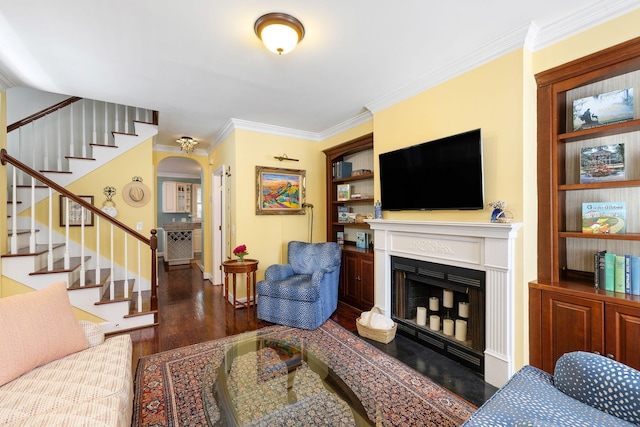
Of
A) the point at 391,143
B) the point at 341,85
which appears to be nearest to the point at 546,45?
the point at 391,143

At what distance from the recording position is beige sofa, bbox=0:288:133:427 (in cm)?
122

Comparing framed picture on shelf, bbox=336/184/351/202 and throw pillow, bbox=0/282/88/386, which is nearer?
throw pillow, bbox=0/282/88/386

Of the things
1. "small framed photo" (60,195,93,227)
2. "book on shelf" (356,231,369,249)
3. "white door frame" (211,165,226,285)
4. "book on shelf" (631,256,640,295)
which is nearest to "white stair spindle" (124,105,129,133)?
"small framed photo" (60,195,93,227)

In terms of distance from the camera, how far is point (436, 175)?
2.54 meters

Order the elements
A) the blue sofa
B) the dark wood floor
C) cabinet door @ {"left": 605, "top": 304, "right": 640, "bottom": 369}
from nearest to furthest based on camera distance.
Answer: the blue sofa, cabinet door @ {"left": 605, "top": 304, "right": 640, "bottom": 369}, the dark wood floor

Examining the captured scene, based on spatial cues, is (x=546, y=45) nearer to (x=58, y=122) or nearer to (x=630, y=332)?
(x=630, y=332)

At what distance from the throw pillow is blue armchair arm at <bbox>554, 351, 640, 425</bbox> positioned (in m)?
2.76

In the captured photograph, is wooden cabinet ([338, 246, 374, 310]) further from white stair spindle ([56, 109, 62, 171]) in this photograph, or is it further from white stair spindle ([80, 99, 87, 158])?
white stair spindle ([56, 109, 62, 171])

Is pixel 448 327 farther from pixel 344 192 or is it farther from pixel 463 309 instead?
pixel 344 192

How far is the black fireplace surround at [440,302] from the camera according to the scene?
7.61ft

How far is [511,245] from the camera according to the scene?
2062mm

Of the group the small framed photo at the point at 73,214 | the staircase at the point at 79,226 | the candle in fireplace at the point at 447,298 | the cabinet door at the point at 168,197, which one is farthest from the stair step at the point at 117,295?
the cabinet door at the point at 168,197

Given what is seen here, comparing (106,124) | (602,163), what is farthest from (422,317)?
(106,124)

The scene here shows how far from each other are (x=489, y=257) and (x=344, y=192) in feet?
7.73
